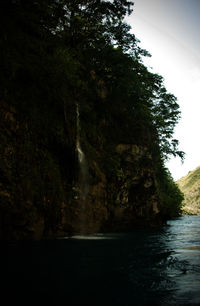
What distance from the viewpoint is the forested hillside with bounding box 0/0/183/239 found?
27.2 feet

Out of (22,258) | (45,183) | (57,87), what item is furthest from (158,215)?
(22,258)

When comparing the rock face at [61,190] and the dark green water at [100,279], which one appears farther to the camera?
the rock face at [61,190]

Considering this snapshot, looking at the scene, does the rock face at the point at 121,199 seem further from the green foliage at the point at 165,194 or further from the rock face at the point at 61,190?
the green foliage at the point at 165,194

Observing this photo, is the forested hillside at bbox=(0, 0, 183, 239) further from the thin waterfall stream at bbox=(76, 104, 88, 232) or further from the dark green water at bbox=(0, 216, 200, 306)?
the dark green water at bbox=(0, 216, 200, 306)

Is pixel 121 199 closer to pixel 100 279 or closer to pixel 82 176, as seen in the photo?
pixel 82 176

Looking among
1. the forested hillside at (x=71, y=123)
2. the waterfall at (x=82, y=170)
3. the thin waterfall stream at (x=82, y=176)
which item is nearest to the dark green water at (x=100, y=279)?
the forested hillside at (x=71, y=123)

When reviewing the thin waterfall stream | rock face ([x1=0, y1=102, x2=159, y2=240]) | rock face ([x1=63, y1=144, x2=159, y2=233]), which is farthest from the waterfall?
rock face ([x1=63, y1=144, x2=159, y2=233])

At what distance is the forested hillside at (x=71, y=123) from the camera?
830cm

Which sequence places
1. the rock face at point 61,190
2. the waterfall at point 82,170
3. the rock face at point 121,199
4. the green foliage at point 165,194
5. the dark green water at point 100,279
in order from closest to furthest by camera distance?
the dark green water at point 100,279 → the rock face at point 61,190 → the rock face at point 121,199 → the waterfall at point 82,170 → the green foliage at point 165,194

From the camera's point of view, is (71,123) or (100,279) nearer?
(100,279)

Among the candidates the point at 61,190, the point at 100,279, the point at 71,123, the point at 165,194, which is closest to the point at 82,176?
the point at 61,190

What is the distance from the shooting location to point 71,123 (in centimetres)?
1198

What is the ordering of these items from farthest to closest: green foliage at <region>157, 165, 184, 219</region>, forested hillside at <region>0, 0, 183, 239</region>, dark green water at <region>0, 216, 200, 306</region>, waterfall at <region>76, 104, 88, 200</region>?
green foliage at <region>157, 165, 184, 219</region>, waterfall at <region>76, 104, 88, 200</region>, forested hillside at <region>0, 0, 183, 239</region>, dark green water at <region>0, 216, 200, 306</region>

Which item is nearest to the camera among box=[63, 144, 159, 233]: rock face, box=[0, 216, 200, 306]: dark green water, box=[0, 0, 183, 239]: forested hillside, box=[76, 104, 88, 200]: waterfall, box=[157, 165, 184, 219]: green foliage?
box=[0, 216, 200, 306]: dark green water
